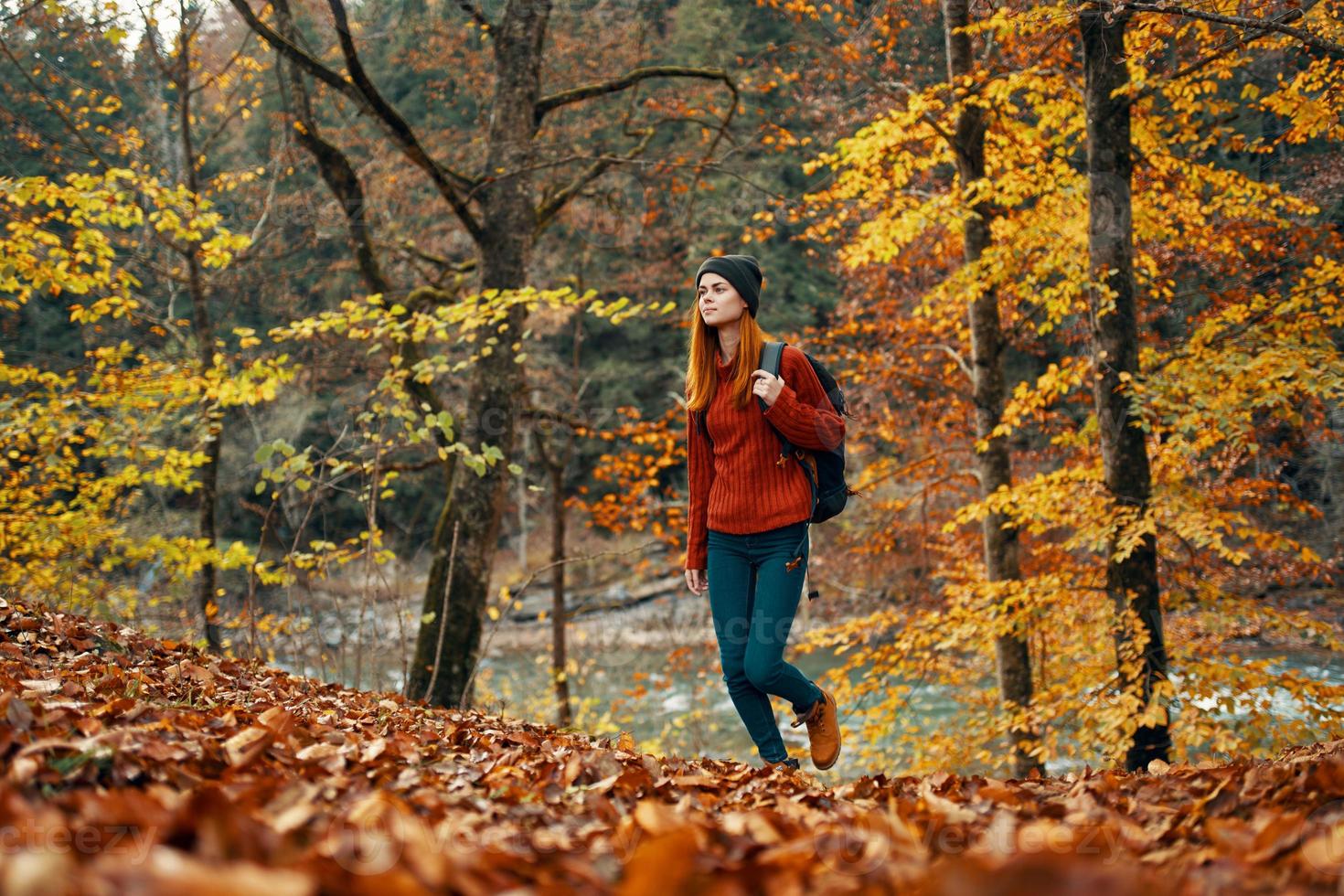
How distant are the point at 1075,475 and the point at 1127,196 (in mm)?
1930

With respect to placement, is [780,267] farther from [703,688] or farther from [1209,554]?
[1209,554]

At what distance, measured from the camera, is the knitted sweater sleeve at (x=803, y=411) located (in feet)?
12.0

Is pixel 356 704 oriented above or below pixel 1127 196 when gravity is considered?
below

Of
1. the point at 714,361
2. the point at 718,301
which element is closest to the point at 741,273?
the point at 718,301

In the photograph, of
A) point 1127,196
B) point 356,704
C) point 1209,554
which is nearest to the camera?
point 356,704

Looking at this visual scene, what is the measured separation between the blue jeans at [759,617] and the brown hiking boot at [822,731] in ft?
0.11

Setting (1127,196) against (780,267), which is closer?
(1127,196)

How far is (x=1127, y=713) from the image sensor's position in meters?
5.90

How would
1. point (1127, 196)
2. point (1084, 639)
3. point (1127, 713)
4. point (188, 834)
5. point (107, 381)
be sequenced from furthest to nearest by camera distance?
1. point (1084, 639)
2. point (107, 381)
3. point (1127, 196)
4. point (1127, 713)
5. point (188, 834)

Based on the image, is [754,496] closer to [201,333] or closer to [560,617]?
[560,617]

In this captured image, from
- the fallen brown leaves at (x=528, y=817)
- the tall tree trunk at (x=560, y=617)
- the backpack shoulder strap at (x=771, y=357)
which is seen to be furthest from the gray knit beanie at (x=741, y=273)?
the tall tree trunk at (x=560, y=617)

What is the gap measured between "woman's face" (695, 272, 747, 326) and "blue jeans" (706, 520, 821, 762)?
2.80 ft

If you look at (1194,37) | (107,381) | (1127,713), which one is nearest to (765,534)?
(1127,713)

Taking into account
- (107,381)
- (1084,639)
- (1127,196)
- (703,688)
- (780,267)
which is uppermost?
(780,267)
